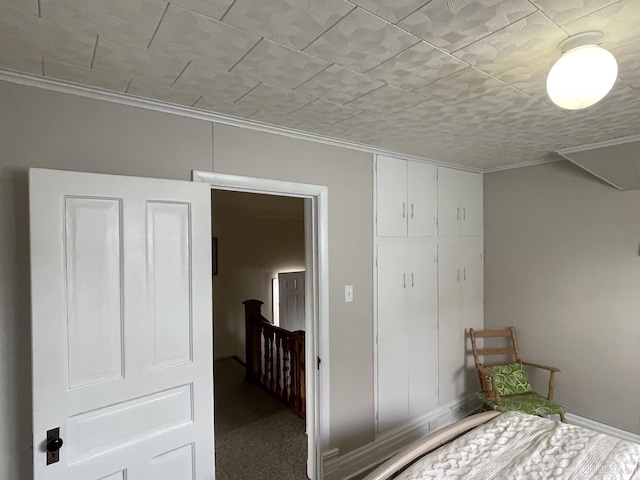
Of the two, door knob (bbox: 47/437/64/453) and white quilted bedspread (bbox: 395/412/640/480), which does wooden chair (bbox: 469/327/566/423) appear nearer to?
white quilted bedspread (bbox: 395/412/640/480)

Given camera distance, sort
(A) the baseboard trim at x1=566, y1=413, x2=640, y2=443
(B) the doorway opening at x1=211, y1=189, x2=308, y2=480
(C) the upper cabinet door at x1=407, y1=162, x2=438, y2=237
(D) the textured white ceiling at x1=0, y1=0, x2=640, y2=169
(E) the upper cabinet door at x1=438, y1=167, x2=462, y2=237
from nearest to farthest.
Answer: (D) the textured white ceiling at x1=0, y1=0, x2=640, y2=169 → (A) the baseboard trim at x1=566, y1=413, x2=640, y2=443 → (B) the doorway opening at x1=211, y1=189, x2=308, y2=480 → (C) the upper cabinet door at x1=407, y1=162, x2=438, y2=237 → (E) the upper cabinet door at x1=438, y1=167, x2=462, y2=237

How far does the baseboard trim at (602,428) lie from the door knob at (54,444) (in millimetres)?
3611

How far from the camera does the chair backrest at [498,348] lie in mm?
3252

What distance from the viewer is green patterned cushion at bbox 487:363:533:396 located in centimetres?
300

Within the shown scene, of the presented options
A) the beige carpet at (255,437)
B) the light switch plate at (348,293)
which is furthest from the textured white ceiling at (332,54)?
the beige carpet at (255,437)

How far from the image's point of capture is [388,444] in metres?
2.71

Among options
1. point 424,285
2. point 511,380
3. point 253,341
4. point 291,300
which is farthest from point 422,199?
point 291,300

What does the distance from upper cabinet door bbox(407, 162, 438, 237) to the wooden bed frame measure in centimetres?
147

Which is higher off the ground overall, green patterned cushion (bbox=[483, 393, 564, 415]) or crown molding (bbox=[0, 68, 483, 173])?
crown molding (bbox=[0, 68, 483, 173])

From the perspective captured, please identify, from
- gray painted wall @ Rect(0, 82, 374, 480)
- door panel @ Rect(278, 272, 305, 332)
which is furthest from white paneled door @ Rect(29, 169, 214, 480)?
door panel @ Rect(278, 272, 305, 332)

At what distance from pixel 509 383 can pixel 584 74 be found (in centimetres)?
270

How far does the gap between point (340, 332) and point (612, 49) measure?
205 centimetres

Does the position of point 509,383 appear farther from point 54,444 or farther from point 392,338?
point 54,444

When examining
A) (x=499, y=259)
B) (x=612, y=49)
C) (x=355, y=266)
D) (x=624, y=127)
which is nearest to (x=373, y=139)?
(x=355, y=266)
